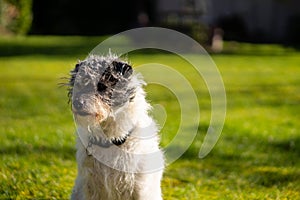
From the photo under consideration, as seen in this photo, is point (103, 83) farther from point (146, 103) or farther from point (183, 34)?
point (183, 34)

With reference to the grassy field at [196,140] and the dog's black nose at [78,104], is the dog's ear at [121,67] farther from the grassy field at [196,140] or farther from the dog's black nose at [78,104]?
the grassy field at [196,140]

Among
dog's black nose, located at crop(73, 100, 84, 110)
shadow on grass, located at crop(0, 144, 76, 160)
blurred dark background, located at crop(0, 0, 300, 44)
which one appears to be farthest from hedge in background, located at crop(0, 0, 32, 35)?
dog's black nose, located at crop(73, 100, 84, 110)

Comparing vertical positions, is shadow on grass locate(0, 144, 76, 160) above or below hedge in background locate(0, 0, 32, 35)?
above

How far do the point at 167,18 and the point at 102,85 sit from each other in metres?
28.1

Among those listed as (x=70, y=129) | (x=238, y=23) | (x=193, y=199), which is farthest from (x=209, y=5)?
(x=193, y=199)

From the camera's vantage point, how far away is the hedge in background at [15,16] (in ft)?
87.8

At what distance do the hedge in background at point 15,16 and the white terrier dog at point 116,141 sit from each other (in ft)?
72.7

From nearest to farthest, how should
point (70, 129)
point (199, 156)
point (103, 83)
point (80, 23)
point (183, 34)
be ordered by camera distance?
point (103, 83) < point (199, 156) < point (70, 129) < point (183, 34) < point (80, 23)

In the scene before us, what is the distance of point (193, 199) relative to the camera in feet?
20.9

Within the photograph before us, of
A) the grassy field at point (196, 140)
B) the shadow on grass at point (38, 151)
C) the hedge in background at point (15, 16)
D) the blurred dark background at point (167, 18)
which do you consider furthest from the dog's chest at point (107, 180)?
the blurred dark background at point (167, 18)

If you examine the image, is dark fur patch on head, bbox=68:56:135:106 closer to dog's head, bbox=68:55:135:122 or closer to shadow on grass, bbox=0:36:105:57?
dog's head, bbox=68:55:135:122

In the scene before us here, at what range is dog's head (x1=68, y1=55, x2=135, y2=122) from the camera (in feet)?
14.7

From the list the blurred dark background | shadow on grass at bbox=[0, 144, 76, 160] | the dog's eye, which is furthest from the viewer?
the blurred dark background

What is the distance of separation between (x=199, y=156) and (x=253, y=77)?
10592 millimetres
